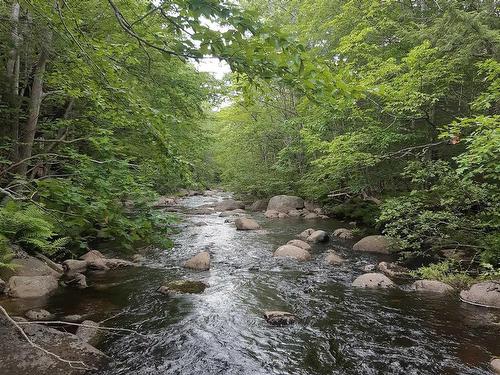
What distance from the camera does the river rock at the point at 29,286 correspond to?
7.07 m

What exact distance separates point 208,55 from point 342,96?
89cm

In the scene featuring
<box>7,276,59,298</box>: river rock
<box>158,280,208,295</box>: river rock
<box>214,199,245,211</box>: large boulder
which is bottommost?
<box>158,280,208,295</box>: river rock

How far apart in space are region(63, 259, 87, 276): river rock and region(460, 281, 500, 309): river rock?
923 centimetres

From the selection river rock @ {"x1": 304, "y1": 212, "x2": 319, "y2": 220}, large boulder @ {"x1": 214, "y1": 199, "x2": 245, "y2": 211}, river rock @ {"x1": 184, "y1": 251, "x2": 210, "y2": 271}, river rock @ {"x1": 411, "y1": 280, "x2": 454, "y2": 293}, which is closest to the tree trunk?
river rock @ {"x1": 184, "y1": 251, "x2": 210, "y2": 271}

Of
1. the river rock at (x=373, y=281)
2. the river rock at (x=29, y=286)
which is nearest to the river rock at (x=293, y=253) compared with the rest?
the river rock at (x=373, y=281)

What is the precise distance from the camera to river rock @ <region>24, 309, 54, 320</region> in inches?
241

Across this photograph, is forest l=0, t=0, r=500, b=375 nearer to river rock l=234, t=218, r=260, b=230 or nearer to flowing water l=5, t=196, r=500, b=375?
flowing water l=5, t=196, r=500, b=375

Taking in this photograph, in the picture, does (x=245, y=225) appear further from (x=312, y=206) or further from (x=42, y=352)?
(x=42, y=352)

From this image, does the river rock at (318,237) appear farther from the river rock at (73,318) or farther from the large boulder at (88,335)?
the large boulder at (88,335)

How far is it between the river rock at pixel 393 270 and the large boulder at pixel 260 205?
16452 millimetres

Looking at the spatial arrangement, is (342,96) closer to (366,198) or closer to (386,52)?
(386,52)

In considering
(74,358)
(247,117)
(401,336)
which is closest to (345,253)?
(401,336)

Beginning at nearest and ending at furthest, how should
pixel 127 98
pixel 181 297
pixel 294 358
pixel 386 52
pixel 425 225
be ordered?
1. pixel 127 98
2. pixel 294 358
3. pixel 181 297
4. pixel 425 225
5. pixel 386 52

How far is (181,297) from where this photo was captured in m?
7.73
